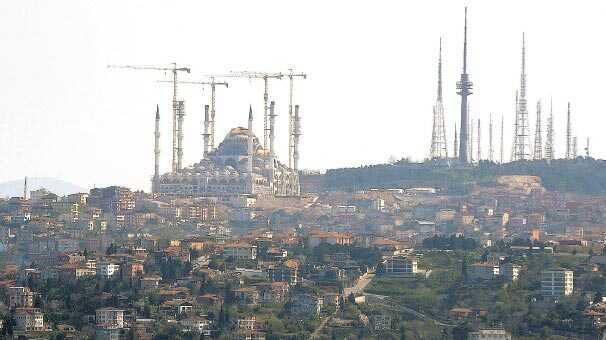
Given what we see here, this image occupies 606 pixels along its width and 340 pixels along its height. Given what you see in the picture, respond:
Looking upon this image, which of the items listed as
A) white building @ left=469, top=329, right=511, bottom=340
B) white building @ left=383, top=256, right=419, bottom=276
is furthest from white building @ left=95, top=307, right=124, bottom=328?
white building @ left=383, top=256, right=419, bottom=276

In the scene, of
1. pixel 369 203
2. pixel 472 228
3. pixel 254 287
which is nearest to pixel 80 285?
pixel 254 287

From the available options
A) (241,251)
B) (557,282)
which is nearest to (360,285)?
(557,282)

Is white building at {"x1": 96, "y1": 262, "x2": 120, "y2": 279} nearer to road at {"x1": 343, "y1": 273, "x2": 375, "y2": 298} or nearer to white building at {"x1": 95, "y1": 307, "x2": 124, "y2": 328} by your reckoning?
road at {"x1": 343, "y1": 273, "x2": 375, "y2": 298}

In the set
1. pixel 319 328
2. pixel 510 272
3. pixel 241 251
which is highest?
pixel 241 251

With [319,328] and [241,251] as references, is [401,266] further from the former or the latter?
[319,328]

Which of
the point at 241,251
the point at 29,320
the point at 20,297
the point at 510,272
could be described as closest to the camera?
the point at 29,320

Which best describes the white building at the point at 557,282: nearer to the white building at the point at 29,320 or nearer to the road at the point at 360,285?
the road at the point at 360,285

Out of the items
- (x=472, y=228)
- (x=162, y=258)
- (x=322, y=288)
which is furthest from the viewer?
(x=472, y=228)

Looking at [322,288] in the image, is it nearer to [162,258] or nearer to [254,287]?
[254,287]

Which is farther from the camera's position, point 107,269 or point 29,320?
point 107,269
